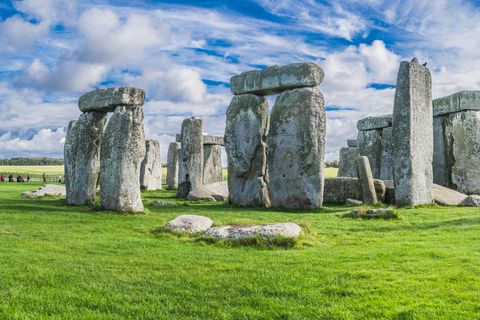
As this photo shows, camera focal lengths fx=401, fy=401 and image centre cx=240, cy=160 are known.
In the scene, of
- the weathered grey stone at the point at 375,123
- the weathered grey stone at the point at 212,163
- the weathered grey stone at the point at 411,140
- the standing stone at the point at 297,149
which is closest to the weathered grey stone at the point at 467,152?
the weathered grey stone at the point at 375,123

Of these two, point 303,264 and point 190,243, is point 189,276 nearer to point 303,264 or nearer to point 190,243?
point 303,264

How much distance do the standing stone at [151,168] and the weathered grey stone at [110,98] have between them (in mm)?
10614

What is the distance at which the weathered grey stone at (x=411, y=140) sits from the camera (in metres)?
12.6

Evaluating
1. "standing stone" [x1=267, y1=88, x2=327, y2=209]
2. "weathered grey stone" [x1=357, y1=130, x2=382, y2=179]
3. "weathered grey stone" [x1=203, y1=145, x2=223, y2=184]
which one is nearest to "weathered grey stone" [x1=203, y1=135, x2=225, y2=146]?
"weathered grey stone" [x1=203, y1=145, x2=223, y2=184]

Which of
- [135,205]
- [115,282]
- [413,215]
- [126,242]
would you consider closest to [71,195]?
[135,205]

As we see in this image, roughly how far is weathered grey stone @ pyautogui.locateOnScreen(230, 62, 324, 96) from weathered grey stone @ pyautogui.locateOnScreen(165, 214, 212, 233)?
6771mm

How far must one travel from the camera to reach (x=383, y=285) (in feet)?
14.3

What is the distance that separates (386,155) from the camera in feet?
67.3

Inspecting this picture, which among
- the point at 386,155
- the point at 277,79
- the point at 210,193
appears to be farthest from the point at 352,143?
the point at 277,79

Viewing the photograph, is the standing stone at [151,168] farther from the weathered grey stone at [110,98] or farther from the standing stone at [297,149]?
the standing stone at [297,149]

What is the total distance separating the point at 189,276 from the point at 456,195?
12.7m

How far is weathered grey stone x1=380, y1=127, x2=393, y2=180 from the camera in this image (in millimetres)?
20409

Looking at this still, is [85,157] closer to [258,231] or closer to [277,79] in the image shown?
[277,79]

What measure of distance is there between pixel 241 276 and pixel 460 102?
51.9ft
